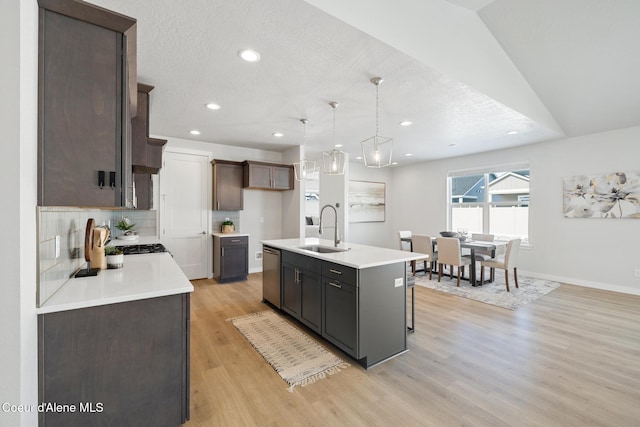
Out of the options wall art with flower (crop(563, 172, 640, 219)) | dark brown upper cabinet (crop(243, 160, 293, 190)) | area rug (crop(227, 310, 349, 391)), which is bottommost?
area rug (crop(227, 310, 349, 391))

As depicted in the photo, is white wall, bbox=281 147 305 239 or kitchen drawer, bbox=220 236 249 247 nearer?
kitchen drawer, bbox=220 236 249 247

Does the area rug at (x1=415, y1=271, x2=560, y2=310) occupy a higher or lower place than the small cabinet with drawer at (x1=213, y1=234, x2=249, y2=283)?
lower

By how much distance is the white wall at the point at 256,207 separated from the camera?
18.0 feet

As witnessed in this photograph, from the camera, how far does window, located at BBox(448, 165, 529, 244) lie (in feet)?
18.6

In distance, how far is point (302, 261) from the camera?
299 cm

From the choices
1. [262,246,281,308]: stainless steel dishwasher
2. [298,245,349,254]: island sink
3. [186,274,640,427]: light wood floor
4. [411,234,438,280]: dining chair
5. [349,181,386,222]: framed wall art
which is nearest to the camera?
[186,274,640,427]: light wood floor

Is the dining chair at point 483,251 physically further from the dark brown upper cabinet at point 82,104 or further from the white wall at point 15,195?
the white wall at point 15,195

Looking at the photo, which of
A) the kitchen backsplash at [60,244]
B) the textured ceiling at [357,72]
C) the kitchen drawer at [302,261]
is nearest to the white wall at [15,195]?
the kitchen backsplash at [60,244]

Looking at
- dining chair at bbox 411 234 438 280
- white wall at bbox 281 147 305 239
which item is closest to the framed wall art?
white wall at bbox 281 147 305 239

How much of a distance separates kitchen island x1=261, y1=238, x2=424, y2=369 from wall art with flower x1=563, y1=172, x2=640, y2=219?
13.7 ft

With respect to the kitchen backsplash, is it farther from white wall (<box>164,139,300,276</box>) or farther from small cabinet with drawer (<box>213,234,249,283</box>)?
white wall (<box>164,139,300,276</box>)

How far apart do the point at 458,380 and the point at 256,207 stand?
15.2 ft

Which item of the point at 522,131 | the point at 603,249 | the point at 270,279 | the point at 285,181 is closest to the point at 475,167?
the point at 522,131

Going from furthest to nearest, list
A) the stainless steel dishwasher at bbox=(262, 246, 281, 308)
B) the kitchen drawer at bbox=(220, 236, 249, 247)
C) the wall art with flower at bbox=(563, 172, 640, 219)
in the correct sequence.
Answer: the kitchen drawer at bbox=(220, 236, 249, 247) < the wall art with flower at bbox=(563, 172, 640, 219) < the stainless steel dishwasher at bbox=(262, 246, 281, 308)
